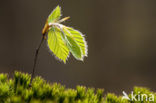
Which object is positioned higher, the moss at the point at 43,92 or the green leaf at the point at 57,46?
the green leaf at the point at 57,46

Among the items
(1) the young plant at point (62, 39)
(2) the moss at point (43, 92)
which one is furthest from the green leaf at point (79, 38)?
(2) the moss at point (43, 92)

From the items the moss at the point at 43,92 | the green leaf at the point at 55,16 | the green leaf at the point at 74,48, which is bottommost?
the moss at the point at 43,92

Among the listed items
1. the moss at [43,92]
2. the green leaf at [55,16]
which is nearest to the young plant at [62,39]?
the green leaf at [55,16]

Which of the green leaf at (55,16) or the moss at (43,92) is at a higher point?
the green leaf at (55,16)

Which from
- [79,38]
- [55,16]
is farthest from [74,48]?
[55,16]

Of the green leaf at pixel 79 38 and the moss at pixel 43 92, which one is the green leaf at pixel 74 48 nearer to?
the green leaf at pixel 79 38

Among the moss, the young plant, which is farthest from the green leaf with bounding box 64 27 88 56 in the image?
the moss

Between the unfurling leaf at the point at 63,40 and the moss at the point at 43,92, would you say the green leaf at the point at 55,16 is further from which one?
the moss at the point at 43,92
